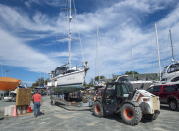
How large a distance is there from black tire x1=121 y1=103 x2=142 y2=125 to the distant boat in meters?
8.66

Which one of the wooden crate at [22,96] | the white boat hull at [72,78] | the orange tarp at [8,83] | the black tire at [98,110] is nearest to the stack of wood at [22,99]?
the wooden crate at [22,96]

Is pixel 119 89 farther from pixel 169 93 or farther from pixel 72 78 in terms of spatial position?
pixel 72 78

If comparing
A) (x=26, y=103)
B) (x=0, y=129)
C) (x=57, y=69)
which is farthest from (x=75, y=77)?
(x=0, y=129)

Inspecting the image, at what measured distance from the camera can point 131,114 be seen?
29.0 ft

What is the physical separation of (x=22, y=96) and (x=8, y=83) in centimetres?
145

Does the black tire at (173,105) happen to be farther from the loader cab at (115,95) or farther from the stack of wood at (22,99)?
the stack of wood at (22,99)

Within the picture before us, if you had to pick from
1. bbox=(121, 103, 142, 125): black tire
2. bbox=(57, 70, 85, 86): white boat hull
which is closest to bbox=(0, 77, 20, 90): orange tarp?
bbox=(57, 70, 85, 86): white boat hull

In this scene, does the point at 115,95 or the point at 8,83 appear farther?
the point at 8,83

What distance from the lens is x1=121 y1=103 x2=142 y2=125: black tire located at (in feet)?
27.4

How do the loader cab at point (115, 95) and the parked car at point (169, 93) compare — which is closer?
the loader cab at point (115, 95)

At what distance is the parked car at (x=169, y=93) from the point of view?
12.5 metres

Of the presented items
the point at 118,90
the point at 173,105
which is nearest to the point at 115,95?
the point at 118,90

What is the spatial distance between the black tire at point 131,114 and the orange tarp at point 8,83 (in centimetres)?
866

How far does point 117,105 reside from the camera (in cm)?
974
